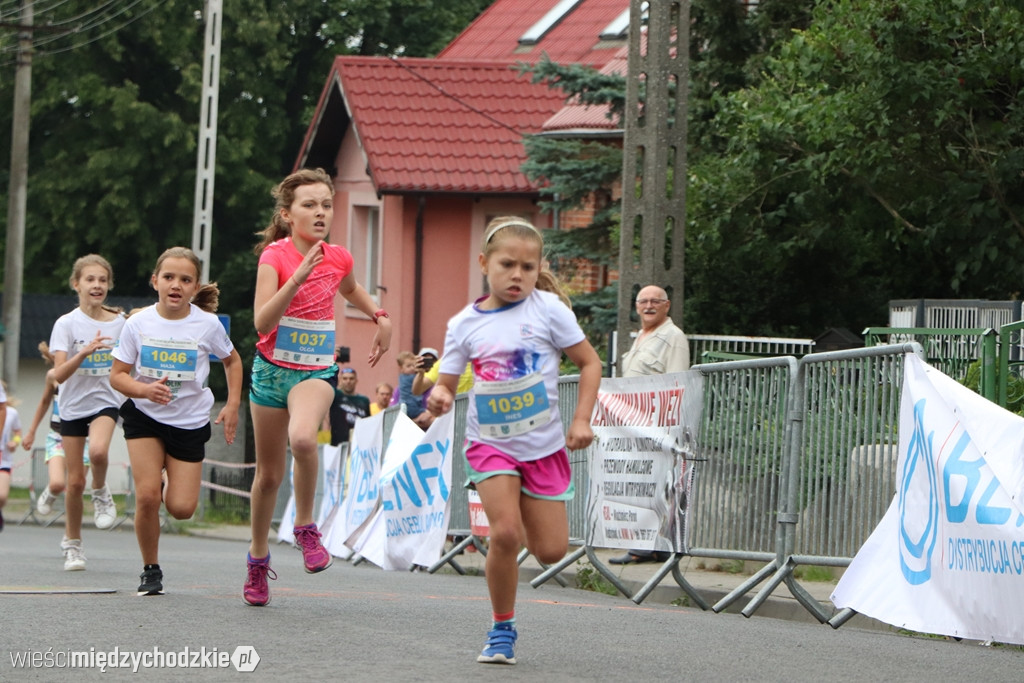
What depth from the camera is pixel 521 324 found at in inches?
271

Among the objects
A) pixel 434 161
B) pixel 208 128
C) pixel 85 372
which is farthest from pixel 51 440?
pixel 434 161

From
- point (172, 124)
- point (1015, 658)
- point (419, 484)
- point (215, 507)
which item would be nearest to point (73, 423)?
point (419, 484)

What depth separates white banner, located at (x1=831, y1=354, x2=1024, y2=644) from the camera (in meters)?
7.73

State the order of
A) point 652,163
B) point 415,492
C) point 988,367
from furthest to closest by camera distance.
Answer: point 652,163
point 415,492
point 988,367

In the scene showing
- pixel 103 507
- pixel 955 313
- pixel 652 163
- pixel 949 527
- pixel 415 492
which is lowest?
pixel 103 507

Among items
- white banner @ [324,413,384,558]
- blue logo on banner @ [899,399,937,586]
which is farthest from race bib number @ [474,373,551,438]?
white banner @ [324,413,384,558]

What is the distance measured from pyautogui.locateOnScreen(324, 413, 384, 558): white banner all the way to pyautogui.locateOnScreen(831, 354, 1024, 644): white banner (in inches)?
300

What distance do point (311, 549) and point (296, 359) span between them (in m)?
0.88

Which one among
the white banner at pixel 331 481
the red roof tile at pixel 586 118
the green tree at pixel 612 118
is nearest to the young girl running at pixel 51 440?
the white banner at pixel 331 481

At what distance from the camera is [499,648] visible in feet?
21.5

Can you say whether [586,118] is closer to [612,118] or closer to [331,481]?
[612,118]

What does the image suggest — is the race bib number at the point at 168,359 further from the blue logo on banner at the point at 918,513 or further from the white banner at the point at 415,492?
the white banner at the point at 415,492

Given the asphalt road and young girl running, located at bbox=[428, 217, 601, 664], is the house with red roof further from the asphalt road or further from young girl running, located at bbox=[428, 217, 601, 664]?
young girl running, located at bbox=[428, 217, 601, 664]

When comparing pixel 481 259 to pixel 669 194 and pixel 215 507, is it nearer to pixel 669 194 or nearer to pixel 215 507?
Answer: pixel 669 194
